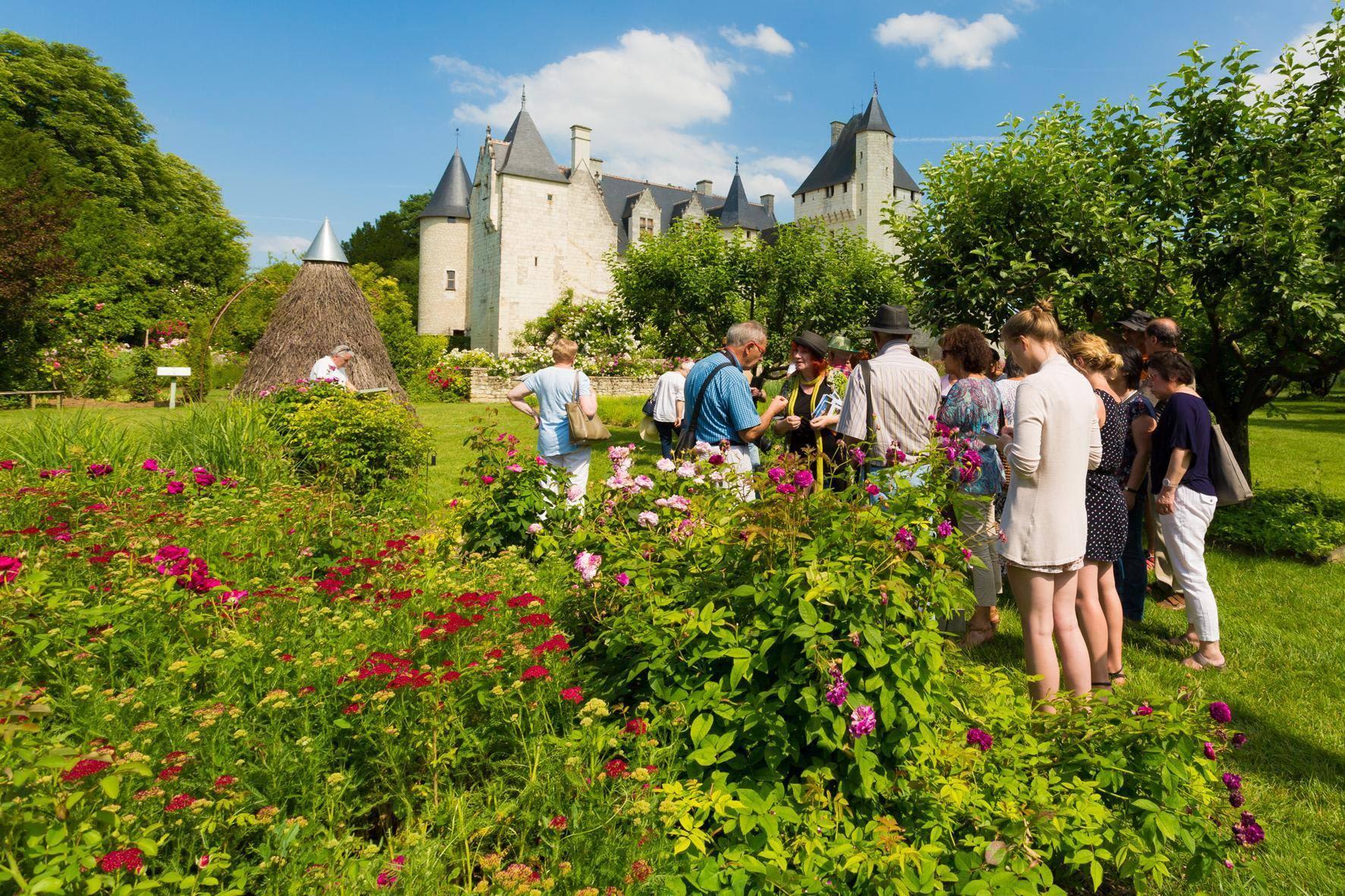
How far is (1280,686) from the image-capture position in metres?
4.14

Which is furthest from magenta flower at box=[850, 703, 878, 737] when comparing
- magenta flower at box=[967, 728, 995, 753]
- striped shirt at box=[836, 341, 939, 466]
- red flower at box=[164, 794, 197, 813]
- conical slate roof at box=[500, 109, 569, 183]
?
conical slate roof at box=[500, 109, 569, 183]

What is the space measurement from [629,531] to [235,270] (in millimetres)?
38905

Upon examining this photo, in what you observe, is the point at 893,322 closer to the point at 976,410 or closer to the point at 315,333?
the point at 976,410

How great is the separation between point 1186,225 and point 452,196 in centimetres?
4581

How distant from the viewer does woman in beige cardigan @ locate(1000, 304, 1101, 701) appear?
3250 mm

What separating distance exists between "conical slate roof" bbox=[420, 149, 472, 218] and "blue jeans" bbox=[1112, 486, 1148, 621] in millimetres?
47284

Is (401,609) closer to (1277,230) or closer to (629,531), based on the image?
(629,531)

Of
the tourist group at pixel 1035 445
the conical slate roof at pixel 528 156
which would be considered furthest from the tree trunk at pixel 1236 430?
the conical slate roof at pixel 528 156

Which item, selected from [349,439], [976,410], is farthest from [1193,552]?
[349,439]

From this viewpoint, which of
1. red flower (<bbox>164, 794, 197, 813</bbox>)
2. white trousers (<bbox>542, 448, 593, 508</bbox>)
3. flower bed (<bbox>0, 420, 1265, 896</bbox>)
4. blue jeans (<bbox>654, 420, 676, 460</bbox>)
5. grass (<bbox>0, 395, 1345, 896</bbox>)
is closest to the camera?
red flower (<bbox>164, 794, 197, 813</bbox>)

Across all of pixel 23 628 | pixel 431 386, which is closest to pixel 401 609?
pixel 23 628

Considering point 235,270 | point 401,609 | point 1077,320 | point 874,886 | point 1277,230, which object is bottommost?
point 874,886

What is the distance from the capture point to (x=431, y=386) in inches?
1031

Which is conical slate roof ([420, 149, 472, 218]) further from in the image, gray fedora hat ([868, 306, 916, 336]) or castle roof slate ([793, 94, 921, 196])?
gray fedora hat ([868, 306, 916, 336])
